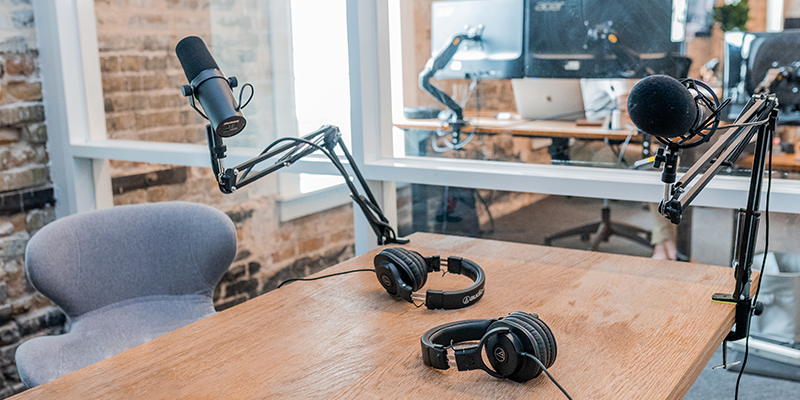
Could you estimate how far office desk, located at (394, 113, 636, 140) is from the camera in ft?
6.30

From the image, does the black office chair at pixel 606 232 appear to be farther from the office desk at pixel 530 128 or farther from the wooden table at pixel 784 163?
the wooden table at pixel 784 163

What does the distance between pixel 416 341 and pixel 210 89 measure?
54cm

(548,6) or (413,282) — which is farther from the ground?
(548,6)

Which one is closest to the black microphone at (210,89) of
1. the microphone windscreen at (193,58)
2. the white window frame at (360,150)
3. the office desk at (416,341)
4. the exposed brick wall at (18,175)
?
the microphone windscreen at (193,58)

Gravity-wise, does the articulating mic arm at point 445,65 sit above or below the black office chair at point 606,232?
above

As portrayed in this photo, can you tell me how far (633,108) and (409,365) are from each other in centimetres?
53

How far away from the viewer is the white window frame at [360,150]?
4.95 feet

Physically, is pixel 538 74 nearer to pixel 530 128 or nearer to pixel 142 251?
pixel 530 128

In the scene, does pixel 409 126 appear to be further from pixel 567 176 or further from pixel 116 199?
pixel 116 199

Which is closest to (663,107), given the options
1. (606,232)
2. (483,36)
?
(483,36)

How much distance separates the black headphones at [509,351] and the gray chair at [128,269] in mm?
999

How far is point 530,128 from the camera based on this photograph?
1.94 m

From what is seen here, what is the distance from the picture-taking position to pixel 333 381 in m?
0.88

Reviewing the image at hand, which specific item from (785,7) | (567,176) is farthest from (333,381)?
(785,7)
